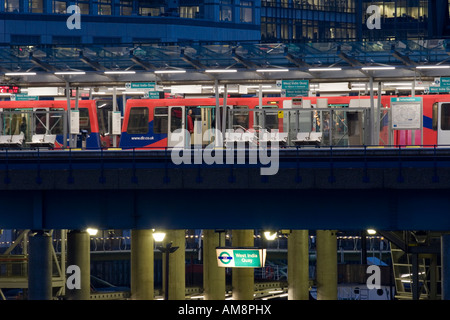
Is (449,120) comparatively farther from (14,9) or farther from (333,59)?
(14,9)

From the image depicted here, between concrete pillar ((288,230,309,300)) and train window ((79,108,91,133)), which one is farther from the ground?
train window ((79,108,91,133))

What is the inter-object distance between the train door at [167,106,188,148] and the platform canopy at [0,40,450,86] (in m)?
1.47

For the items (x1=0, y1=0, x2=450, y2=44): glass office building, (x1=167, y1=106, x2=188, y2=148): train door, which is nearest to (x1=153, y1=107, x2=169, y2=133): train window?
(x1=167, y1=106, x2=188, y2=148): train door

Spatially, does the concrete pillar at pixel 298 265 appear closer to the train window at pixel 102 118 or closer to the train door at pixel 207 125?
the train door at pixel 207 125

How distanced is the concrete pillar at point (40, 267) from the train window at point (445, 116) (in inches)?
804

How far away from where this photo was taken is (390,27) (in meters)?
128

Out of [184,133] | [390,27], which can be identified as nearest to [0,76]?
[184,133]

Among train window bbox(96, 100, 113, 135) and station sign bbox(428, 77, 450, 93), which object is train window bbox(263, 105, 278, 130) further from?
train window bbox(96, 100, 113, 135)

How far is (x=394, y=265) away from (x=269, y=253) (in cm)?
2328

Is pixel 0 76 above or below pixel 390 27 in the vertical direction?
below

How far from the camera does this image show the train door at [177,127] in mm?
50125

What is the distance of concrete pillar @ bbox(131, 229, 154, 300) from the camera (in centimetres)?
5015

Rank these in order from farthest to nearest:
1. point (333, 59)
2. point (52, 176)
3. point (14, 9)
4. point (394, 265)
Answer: point (14, 9), point (394, 265), point (333, 59), point (52, 176)
